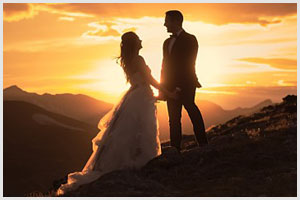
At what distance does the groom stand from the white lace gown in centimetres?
94

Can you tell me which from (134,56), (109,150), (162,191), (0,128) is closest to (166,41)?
(134,56)

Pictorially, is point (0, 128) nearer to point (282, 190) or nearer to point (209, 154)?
point (209, 154)

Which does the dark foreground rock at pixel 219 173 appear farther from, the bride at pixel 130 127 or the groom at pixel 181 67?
the groom at pixel 181 67

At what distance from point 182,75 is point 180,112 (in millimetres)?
1013

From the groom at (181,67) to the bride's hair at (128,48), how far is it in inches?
56.7

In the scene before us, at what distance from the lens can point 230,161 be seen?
1266 cm

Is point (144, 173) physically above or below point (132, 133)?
below

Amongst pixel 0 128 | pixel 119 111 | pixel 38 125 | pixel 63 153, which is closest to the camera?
pixel 119 111

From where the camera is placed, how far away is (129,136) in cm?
1218

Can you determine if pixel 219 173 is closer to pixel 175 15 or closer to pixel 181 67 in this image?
pixel 181 67

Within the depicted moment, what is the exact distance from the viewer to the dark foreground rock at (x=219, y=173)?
34.8ft

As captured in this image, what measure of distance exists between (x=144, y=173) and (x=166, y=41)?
147 inches

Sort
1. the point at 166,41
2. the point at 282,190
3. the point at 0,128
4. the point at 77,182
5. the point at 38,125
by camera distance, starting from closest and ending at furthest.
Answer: the point at 282,190 < the point at 77,182 < the point at 166,41 < the point at 0,128 < the point at 38,125

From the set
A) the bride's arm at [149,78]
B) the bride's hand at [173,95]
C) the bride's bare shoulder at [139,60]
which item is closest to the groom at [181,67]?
the bride's hand at [173,95]
